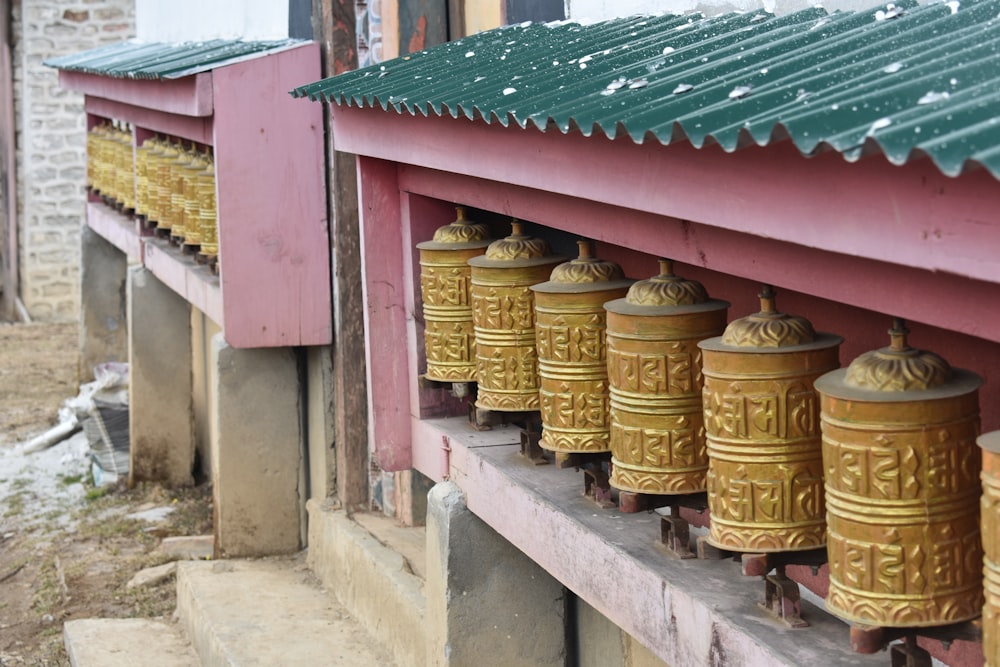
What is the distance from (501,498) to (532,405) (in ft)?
0.79

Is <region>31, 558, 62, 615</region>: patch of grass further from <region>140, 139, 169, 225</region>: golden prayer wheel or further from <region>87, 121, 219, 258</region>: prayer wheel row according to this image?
<region>140, 139, 169, 225</region>: golden prayer wheel

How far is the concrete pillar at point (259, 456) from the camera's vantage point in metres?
6.66

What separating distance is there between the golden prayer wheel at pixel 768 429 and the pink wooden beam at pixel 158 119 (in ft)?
13.9

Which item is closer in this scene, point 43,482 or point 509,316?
point 509,316

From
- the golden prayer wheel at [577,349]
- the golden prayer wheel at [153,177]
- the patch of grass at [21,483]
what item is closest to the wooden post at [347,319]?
the golden prayer wheel at [153,177]

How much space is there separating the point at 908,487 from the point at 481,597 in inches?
82.6

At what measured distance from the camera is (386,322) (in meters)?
4.50

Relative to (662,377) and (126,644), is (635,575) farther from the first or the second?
(126,644)

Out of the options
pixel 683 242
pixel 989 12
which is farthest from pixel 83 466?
pixel 989 12

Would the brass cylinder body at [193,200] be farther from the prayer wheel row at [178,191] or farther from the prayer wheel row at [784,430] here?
the prayer wheel row at [784,430]

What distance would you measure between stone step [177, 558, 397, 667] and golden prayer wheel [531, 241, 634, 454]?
202cm

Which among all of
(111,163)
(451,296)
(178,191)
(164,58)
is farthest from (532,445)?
(111,163)

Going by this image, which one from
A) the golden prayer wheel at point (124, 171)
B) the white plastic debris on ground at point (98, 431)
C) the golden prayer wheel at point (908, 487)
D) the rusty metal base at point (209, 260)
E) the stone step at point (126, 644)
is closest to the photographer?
the golden prayer wheel at point (908, 487)

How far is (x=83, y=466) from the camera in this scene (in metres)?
9.45
